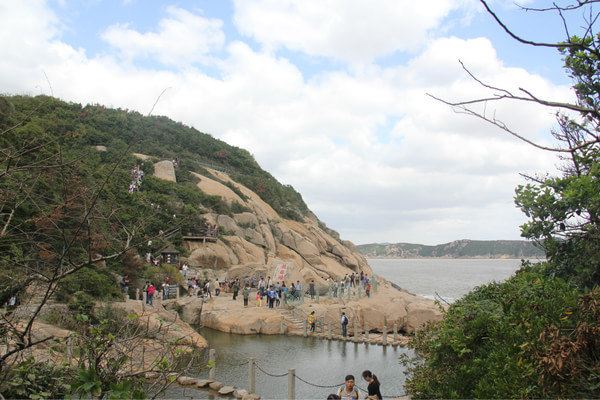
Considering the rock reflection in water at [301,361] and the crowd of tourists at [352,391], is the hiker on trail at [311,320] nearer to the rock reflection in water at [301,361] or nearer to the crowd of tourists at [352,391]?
the rock reflection in water at [301,361]

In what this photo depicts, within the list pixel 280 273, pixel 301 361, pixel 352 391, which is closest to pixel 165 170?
pixel 280 273

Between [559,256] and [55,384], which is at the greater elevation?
[559,256]

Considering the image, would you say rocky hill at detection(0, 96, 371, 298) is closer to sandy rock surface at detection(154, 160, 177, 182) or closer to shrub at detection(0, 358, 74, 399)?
sandy rock surface at detection(154, 160, 177, 182)

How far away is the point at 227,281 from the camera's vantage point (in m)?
32.5

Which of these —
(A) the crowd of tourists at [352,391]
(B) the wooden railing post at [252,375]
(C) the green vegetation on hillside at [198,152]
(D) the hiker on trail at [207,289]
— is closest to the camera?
(A) the crowd of tourists at [352,391]

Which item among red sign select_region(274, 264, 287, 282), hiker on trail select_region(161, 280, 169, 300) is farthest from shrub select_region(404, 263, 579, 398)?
red sign select_region(274, 264, 287, 282)

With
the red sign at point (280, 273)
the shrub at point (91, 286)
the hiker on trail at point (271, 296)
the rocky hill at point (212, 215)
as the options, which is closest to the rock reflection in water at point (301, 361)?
the hiker on trail at point (271, 296)

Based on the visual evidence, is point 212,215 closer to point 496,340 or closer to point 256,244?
point 256,244

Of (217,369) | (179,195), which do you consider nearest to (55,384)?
(217,369)

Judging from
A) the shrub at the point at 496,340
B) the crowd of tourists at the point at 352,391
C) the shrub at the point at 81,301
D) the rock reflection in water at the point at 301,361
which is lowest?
the rock reflection in water at the point at 301,361

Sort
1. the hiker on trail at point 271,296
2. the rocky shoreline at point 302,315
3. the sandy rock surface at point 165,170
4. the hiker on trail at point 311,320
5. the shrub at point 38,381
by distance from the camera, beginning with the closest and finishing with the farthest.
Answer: the shrub at point 38,381
the hiker on trail at point 311,320
the rocky shoreline at point 302,315
the hiker on trail at point 271,296
the sandy rock surface at point 165,170

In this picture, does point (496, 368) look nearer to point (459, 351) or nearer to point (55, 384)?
point (459, 351)

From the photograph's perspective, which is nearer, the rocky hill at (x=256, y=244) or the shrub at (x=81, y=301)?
the shrub at (x=81, y=301)

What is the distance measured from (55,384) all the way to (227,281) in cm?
2779
